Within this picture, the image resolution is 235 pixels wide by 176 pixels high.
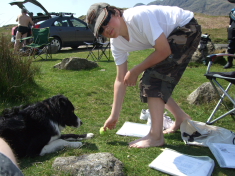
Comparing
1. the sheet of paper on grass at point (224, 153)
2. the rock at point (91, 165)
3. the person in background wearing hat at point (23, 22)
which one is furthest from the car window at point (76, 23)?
the rock at point (91, 165)

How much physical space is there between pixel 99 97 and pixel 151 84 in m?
2.42

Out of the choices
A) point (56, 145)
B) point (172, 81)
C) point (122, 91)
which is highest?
point (172, 81)

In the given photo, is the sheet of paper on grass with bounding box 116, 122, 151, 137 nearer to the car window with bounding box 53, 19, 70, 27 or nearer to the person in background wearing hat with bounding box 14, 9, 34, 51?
the person in background wearing hat with bounding box 14, 9, 34, 51

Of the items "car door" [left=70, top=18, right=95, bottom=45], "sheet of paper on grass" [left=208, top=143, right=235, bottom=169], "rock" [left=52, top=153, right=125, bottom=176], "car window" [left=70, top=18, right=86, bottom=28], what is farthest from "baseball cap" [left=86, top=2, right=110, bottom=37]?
"car window" [left=70, top=18, right=86, bottom=28]

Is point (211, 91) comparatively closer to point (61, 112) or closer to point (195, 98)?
point (195, 98)

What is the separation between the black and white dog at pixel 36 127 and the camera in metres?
2.73

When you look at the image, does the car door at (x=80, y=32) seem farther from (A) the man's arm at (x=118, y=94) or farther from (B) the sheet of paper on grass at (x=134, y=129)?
(A) the man's arm at (x=118, y=94)

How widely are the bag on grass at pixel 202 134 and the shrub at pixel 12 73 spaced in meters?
3.05

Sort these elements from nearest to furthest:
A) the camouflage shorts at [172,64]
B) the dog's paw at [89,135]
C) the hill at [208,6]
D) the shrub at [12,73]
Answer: the camouflage shorts at [172,64], the dog's paw at [89,135], the shrub at [12,73], the hill at [208,6]

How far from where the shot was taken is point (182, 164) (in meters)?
2.47

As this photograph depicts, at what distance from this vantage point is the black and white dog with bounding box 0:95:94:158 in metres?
2.73

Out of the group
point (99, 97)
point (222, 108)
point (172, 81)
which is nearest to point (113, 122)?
point (172, 81)

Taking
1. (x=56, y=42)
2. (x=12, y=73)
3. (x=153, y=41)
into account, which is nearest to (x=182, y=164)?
(x=153, y=41)

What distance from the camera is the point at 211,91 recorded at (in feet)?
15.4
